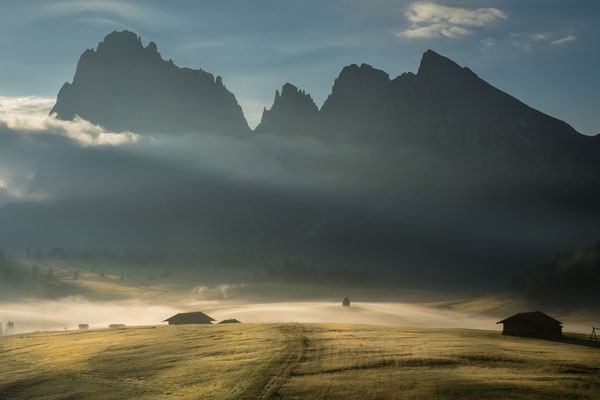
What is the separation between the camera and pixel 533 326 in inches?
3627

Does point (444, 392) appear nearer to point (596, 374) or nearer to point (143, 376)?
point (596, 374)

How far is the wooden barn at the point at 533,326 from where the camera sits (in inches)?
3573

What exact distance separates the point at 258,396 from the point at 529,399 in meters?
24.5

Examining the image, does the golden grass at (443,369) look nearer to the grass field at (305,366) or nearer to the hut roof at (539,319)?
the grass field at (305,366)

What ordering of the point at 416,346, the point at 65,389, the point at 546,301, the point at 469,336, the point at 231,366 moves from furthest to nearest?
1. the point at 546,301
2. the point at 469,336
3. the point at 416,346
4. the point at 231,366
5. the point at 65,389

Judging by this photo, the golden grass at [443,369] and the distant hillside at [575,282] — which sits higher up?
the distant hillside at [575,282]

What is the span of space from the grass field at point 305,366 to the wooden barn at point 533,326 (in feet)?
14.0

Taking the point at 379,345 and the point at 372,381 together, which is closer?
the point at 372,381

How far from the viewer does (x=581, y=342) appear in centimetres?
8400

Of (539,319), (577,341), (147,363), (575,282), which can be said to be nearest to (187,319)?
(147,363)

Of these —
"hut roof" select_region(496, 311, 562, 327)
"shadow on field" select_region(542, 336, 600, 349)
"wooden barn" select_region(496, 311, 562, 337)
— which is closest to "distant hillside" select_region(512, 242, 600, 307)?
"hut roof" select_region(496, 311, 562, 327)

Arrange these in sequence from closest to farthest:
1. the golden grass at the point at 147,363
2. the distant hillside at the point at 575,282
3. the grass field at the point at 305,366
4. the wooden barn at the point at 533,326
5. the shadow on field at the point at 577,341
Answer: the grass field at the point at 305,366, the golden grass at the point at 147,363, the shadow on field at the point at 577,341, the wooden barn at the point at 533,326, the distant hillside at the point at 575,282

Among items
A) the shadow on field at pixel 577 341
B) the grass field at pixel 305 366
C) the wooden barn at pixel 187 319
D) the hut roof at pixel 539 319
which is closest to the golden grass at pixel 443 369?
the grass field at pixel 305 366

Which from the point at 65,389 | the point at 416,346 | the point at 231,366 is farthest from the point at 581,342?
the point at 65,389
